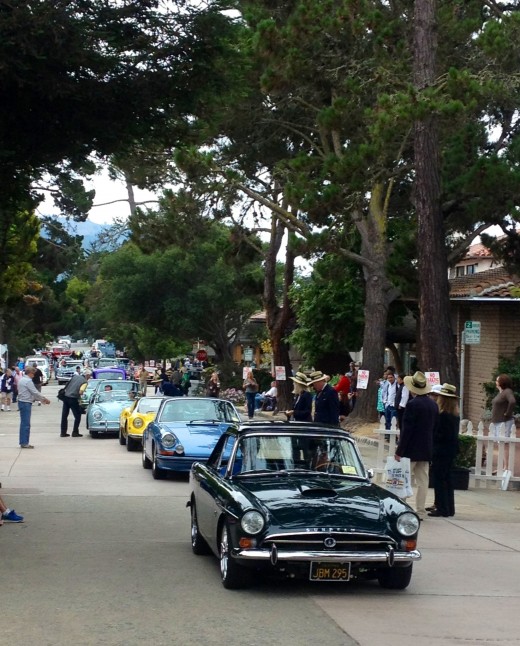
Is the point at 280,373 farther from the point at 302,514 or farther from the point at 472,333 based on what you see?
the point at 302,514

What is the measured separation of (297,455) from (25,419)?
1460 cm

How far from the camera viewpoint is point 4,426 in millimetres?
34625

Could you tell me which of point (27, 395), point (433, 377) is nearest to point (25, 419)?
point (27, 395)

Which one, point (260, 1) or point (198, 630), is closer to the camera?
point (198, 630)

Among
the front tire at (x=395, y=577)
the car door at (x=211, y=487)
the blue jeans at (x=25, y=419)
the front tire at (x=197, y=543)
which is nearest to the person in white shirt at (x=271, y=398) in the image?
the blue jeans at (x=25, y=419)

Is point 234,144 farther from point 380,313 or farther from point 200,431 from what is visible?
point 200,431

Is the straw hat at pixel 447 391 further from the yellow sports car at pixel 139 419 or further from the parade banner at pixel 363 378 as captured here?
the parade banner at pixel 363 378

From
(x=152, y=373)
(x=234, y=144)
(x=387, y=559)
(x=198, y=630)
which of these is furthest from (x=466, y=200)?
(x=152, y=373)

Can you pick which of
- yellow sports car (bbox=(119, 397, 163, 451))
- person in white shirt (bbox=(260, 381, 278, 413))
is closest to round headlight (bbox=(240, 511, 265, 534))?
yellow sports car (bbox=(119, 397, 163, 451))

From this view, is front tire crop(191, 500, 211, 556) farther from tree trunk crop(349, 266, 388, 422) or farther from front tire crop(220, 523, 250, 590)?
tree trunk crop(349, 266, 388, 422)

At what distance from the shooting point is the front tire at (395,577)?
9.12 metres

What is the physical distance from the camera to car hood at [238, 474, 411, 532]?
349 inches

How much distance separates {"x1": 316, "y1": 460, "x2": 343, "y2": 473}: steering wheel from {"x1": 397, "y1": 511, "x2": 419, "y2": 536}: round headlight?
1.23m

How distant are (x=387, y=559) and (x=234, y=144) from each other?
76.8 feet
